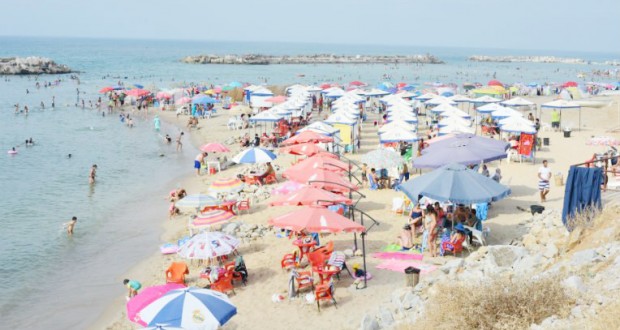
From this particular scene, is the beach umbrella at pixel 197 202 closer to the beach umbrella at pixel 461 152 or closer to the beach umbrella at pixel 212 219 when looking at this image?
the beach umbrella at pixel 212 219

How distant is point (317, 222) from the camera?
1072 centimetres

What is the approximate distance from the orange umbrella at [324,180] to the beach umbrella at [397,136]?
209 inches

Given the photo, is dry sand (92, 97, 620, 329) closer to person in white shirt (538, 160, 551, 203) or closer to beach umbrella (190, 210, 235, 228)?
person in white shirt (538, 160, 551, 203)

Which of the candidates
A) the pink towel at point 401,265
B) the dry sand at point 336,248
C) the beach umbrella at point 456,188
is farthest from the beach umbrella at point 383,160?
the pink towel at point 401,265

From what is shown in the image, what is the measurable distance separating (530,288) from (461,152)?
895 cm

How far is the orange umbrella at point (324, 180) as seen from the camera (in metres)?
13.8

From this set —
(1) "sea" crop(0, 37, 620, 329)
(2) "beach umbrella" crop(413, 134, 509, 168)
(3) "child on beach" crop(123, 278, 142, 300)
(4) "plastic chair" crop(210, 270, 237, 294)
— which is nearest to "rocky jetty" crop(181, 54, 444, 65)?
(1) "sea" crop(0, 37, 620, 329)

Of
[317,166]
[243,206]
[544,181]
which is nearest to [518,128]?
[544,181]

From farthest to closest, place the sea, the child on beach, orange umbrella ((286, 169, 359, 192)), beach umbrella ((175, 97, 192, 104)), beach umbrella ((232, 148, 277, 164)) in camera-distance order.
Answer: beach umbrella ((175, 97, 192, 104)) → beach umbrella ((232, 148, 277, 164)) → orange umbrella ((286, 169, 359, 192)) → the sea → the child on beach

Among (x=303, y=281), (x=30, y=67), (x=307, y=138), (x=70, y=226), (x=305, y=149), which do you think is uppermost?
(x=30, y=67)

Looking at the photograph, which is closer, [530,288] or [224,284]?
[530,288]

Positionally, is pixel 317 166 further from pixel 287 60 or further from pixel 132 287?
pixel 287 60

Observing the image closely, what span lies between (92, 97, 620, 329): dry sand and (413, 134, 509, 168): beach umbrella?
1.33 metres

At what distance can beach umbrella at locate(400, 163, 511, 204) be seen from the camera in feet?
36.0
